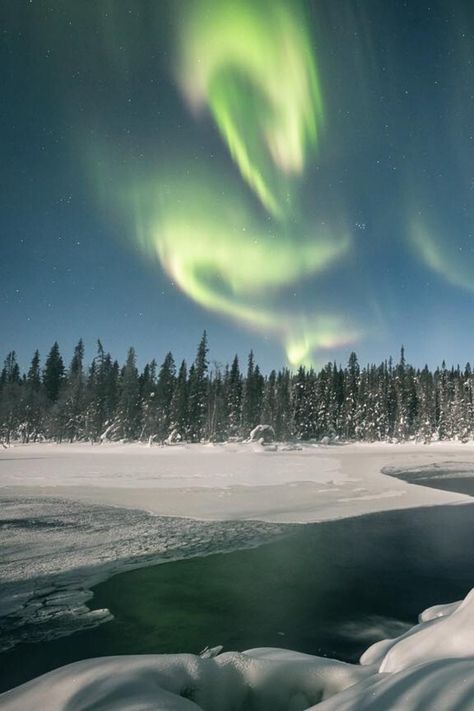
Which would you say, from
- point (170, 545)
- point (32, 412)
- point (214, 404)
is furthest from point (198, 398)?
point (170, 545)

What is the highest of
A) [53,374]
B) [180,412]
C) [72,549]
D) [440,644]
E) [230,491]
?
[53,374]

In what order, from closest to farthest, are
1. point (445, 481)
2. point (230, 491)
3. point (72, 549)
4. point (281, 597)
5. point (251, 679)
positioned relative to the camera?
point (251, 679), point (281, 597), point (72, 549), point (230, 491), point (445, 481)

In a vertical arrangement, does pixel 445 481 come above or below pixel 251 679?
below

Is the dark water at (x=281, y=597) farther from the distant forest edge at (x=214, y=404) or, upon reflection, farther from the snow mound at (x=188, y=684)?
the distant forest edge at (x=214, y=404)

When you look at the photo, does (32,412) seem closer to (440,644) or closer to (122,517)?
(122,517)

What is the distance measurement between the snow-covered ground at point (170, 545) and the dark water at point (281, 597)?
564 mm

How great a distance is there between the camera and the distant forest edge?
68.0 m

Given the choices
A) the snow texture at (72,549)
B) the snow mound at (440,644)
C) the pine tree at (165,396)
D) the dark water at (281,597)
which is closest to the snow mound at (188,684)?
the snow mound at (440,644)

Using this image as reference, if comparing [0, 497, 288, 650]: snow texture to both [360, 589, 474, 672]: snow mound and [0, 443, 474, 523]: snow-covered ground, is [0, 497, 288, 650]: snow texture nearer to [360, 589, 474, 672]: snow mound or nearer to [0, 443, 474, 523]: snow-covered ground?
[0, 443, 474, 523]: snow-covered ground

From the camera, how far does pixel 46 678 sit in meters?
3.81

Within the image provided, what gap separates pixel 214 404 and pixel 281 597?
62.6 m

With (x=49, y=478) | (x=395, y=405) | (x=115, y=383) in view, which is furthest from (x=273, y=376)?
(x=49, y=478)

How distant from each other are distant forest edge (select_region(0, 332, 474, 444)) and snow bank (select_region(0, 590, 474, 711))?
60515 mm

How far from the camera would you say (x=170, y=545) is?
9.88 metres
